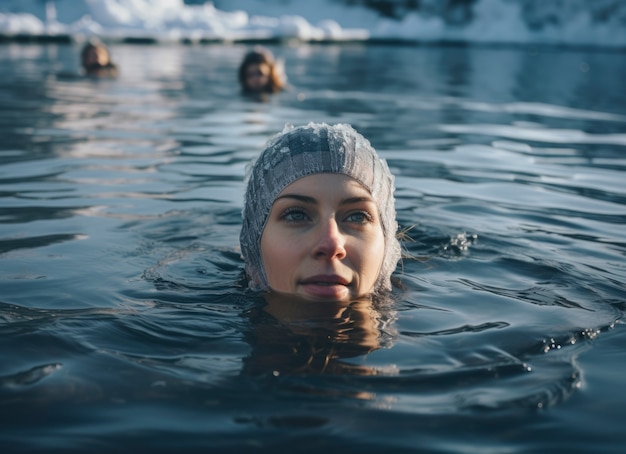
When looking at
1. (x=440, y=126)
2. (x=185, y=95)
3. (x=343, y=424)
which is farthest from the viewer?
(x=185, y=95)

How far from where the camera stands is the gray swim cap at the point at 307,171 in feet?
13.4

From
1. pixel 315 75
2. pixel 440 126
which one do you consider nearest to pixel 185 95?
pixel 440 126

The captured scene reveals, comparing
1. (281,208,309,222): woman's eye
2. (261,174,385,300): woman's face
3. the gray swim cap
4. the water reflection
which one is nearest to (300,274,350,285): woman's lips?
(261,174,385,300): woman's face

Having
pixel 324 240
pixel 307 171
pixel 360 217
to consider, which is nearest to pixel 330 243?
pixel 324 240

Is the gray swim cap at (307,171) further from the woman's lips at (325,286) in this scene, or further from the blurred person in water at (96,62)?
the blurred person in water at (96,62)

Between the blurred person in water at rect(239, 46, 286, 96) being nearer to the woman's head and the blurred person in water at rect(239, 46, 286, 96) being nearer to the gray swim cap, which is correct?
the woman's head

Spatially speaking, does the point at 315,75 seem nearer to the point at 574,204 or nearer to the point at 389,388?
the point at 574,204

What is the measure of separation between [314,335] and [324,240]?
435 mm

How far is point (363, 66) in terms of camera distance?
89.8 feet

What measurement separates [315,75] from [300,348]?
64.7ft

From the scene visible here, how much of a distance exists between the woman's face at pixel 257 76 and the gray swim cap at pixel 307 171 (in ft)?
37.4

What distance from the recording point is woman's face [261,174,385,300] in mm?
3801

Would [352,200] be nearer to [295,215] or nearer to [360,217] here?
[360,217]

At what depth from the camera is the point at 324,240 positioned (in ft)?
12.2
